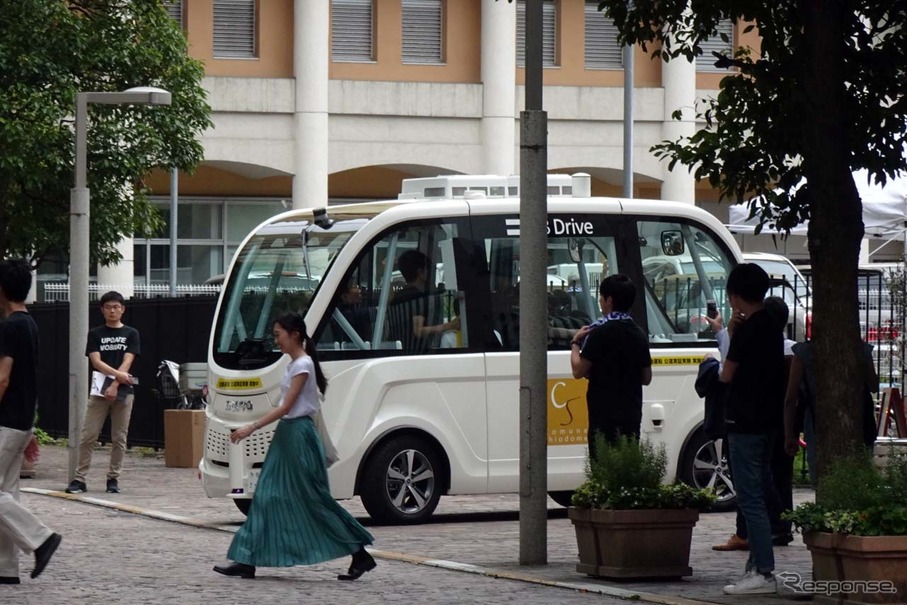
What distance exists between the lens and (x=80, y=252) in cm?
1898

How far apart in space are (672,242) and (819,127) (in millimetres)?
6265

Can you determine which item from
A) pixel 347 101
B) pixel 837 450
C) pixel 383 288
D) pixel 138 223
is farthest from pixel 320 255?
pixel 347 101

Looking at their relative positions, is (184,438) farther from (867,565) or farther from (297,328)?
(867,565)

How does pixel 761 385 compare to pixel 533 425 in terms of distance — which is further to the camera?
pixel 533 425

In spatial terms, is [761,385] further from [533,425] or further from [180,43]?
[180,43]

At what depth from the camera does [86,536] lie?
14.1 meters

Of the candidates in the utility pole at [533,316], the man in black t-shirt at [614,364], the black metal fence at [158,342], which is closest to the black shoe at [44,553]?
the utility pole at [533,316]

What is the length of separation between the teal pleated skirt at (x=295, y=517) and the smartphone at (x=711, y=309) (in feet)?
18.9

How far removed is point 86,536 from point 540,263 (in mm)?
4288

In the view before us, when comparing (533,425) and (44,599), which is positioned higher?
(533,425)

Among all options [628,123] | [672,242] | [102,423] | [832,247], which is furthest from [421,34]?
[832,247]

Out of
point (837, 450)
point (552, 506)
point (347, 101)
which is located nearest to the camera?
point (837, 450)

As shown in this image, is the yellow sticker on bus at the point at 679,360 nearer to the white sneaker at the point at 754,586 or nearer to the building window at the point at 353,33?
the white sneaker at the point at 754,586

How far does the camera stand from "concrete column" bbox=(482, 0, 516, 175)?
148ft
